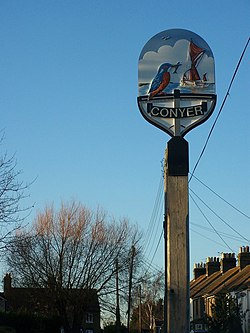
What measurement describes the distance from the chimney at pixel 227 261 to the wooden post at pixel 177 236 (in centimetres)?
4950

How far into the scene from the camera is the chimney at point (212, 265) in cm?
6400

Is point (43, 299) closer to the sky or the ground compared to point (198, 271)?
closer to the ground

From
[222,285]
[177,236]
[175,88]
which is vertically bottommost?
[177,236]

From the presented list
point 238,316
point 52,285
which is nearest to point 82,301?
point 52,285

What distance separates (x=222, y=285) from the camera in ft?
166

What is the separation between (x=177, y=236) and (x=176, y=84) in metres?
2.34

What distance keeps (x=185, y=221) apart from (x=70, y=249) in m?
43.6

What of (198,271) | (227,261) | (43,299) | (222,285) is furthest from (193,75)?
(198,271)

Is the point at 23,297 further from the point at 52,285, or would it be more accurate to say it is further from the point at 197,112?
the point at 197,112

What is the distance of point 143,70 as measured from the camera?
10727 millimetres

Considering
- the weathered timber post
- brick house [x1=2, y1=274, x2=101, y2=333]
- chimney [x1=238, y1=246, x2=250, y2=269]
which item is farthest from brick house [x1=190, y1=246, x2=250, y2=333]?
the weathered timber post

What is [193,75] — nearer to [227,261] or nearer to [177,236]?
[177,236]

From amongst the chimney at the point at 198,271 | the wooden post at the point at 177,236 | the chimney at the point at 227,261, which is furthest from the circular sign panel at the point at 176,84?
the chimney at the point at 198,271

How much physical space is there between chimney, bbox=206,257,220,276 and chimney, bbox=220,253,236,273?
433 centimetres
